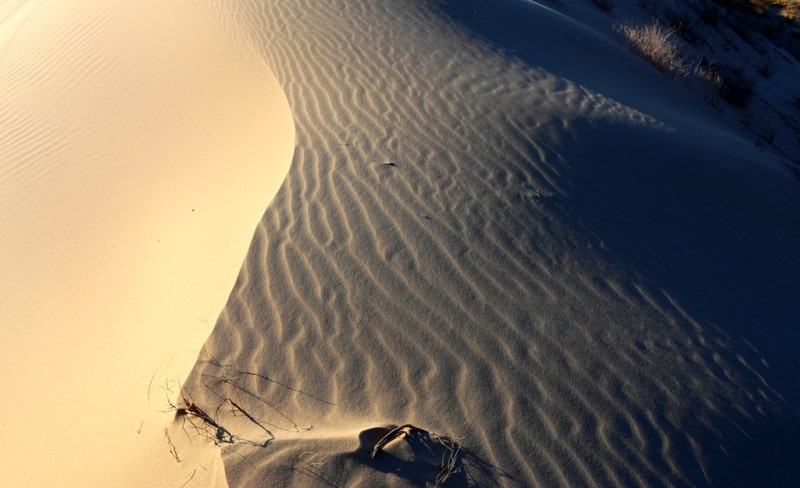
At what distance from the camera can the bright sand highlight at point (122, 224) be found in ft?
11.6

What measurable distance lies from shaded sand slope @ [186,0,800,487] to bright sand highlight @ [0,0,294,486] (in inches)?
13.6

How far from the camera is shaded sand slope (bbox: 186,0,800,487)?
3.17 m

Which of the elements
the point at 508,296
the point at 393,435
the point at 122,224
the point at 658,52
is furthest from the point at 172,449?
the point at 658,52

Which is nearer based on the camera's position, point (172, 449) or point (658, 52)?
point (172, 449)

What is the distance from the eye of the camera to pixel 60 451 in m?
3.48

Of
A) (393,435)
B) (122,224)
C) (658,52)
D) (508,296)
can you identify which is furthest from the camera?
(658,52)

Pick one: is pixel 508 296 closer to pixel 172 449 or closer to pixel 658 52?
pixel 172 449

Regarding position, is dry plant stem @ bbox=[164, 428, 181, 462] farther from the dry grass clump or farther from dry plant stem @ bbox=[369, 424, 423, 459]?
the dry grass clump

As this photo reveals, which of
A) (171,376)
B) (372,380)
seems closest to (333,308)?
(372,380)

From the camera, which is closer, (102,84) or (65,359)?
(65,359)

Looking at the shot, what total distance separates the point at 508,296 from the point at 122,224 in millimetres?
3519

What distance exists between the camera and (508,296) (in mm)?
3992

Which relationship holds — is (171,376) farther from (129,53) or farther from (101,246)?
(129,53)

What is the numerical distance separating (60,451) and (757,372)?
13.4ft
